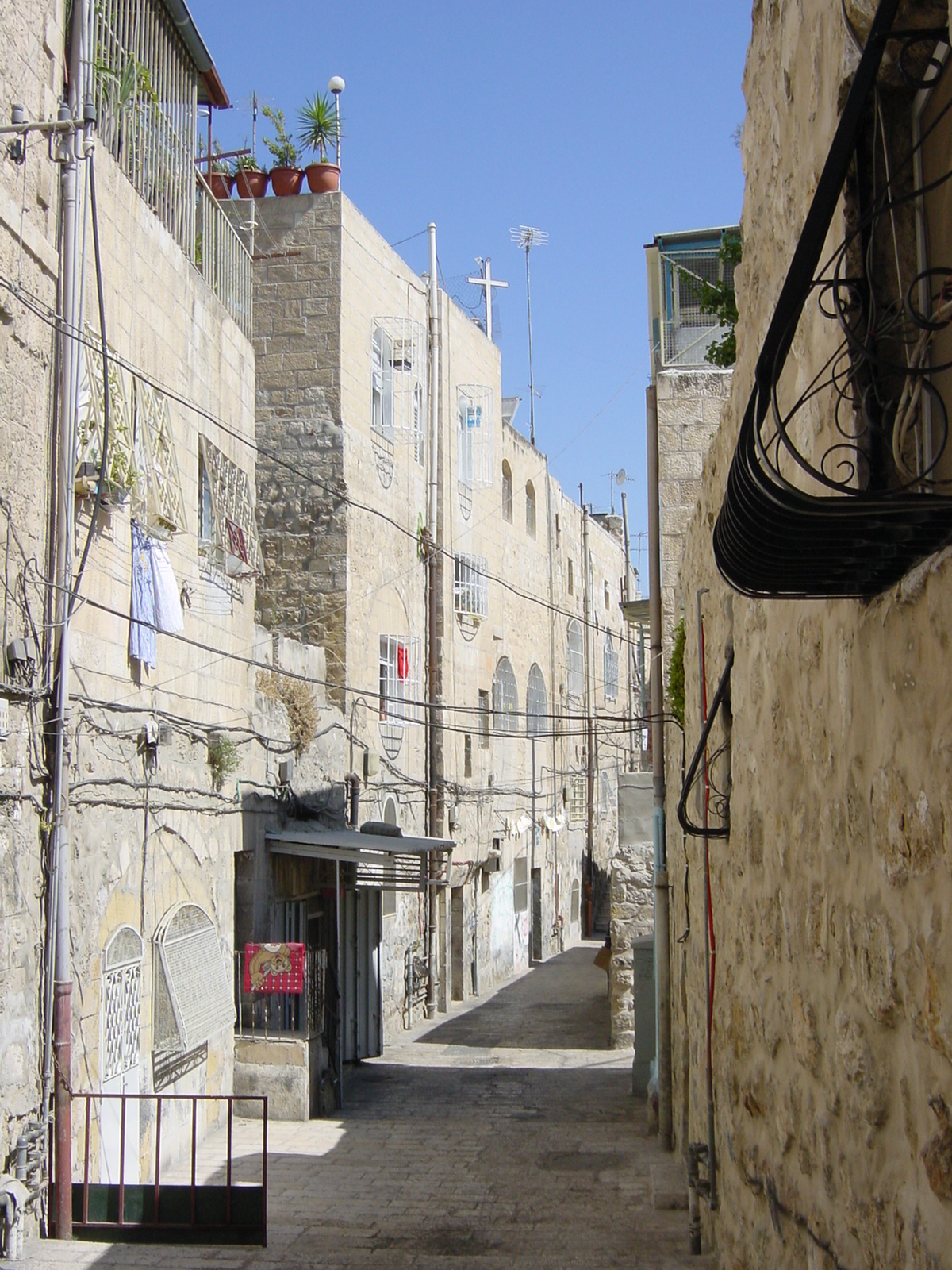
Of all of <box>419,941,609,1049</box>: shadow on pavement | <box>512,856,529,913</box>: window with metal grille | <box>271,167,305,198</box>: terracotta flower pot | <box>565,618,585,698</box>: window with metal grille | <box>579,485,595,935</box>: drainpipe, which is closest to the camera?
<box>419,941,609,1049</box>: shadow on pavement

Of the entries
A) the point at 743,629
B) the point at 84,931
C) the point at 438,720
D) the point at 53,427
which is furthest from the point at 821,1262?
the point at 438,720

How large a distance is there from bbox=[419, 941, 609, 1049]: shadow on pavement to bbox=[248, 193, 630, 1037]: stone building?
711 millimetres

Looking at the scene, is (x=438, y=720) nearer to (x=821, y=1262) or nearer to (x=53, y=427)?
(x=53, y=427)

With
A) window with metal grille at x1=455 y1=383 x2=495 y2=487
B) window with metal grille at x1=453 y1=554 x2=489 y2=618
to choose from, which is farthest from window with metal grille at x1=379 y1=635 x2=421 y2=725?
window with metal grille at x1=455 y1=383 x2=495 y2=487

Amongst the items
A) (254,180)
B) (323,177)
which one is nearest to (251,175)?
(254,180)

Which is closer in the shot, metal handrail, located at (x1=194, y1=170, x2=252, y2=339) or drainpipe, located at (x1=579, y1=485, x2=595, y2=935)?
metal handrail, located at (x1=194, y1=170, x2=252, y2=339)

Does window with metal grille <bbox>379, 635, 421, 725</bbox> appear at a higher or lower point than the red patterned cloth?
higher

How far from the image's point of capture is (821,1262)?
378 centimetres

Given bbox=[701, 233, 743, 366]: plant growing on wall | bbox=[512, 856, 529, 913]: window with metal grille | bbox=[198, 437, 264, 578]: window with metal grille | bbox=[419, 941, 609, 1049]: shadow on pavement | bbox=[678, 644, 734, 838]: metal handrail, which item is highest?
bbox=[701, 233, 743, 366]: plant growing on wall

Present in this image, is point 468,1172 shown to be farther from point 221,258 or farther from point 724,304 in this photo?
point 221,258

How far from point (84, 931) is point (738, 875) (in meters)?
5.15

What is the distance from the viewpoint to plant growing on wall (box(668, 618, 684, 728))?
1013cm

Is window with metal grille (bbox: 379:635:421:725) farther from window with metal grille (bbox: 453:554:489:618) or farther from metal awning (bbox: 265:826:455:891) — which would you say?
metal awning (bbox: 265:826:455:891)

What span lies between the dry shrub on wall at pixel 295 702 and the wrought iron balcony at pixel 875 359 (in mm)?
12424
